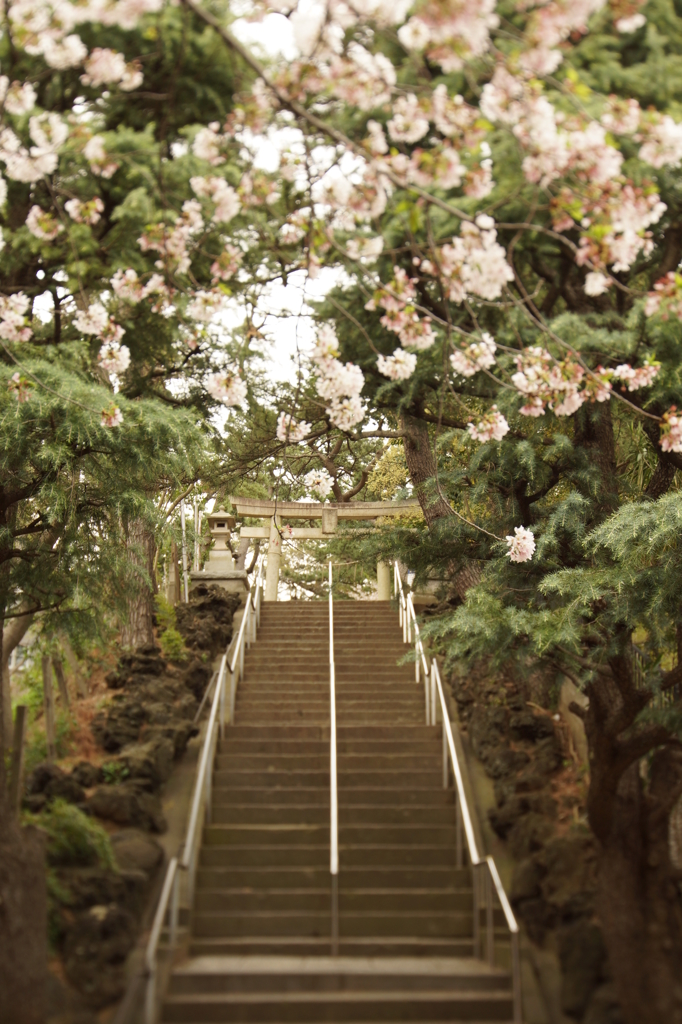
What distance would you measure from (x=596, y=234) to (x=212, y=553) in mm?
13169

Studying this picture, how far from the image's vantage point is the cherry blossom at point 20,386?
4973mm

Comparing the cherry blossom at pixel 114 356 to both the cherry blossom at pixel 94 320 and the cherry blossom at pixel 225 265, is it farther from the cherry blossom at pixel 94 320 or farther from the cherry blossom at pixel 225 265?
the cherry blossom at pixel 225 265

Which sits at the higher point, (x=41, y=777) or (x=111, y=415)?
(x=111, y=415)

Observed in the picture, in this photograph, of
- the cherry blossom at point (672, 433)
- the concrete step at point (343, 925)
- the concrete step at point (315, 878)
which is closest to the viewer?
the cherry blossom at point (672, 433)

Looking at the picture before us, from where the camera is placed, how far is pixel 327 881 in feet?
21.2

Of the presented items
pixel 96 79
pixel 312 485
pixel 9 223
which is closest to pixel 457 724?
pixel 312 485

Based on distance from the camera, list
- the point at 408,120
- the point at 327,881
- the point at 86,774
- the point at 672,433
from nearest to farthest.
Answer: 1. the point at 408,120
2. the point at 672,433
3. the point at 327,881
4. the point at 86,774

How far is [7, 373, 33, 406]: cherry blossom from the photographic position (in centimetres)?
497

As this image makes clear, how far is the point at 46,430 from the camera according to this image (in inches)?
235

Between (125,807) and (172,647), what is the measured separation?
4042 millimetres

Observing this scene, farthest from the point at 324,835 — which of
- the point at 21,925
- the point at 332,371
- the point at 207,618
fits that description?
the point at 207,618

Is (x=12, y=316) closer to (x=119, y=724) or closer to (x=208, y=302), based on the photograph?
(x=208, y=302)

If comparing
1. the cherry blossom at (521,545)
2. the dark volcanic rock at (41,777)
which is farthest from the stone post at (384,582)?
the cherry blossom at (521,545)

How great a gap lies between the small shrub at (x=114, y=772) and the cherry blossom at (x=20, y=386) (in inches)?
144
